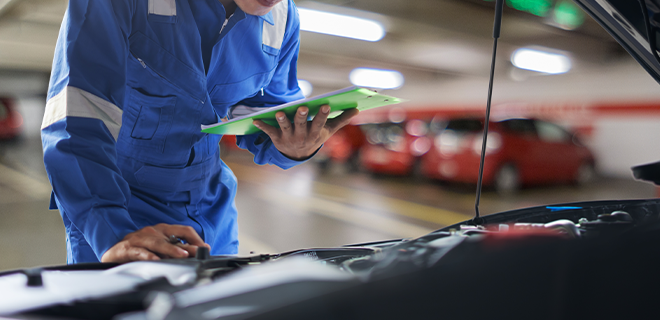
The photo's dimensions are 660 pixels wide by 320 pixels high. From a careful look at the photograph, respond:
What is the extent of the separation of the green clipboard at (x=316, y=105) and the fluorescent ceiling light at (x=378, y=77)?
11661mm

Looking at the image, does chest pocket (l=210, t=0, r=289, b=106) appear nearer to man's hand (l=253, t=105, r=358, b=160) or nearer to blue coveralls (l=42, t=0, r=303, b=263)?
blue coveralls (l=42, t=0, r=303, b=263)

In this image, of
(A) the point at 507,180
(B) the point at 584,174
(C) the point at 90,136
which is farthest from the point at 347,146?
(C) the point at 90,136

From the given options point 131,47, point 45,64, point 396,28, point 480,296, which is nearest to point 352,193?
point 396,28

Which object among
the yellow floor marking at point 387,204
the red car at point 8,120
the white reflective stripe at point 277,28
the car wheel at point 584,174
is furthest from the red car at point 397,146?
the red car at point 8,120

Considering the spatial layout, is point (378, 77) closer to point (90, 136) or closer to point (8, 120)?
point (8, 120)

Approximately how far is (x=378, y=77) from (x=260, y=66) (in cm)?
1282

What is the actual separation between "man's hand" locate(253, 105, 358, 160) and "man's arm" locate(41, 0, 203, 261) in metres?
0.36

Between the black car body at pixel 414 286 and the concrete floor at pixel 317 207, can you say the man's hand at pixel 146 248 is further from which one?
the concrete floor at pixel 317 207

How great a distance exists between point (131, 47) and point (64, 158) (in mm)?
331

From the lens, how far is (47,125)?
737 mm

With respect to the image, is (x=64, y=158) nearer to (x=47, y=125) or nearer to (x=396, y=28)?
(x=47, y=125)

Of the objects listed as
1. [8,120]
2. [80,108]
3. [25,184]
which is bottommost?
[25,184]

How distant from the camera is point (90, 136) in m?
0.71

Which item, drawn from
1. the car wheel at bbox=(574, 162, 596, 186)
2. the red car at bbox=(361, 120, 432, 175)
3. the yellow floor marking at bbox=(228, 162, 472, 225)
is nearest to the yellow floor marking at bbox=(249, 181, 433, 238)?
the yellow floor marking at bbox=(228, 162, 472, 225)
